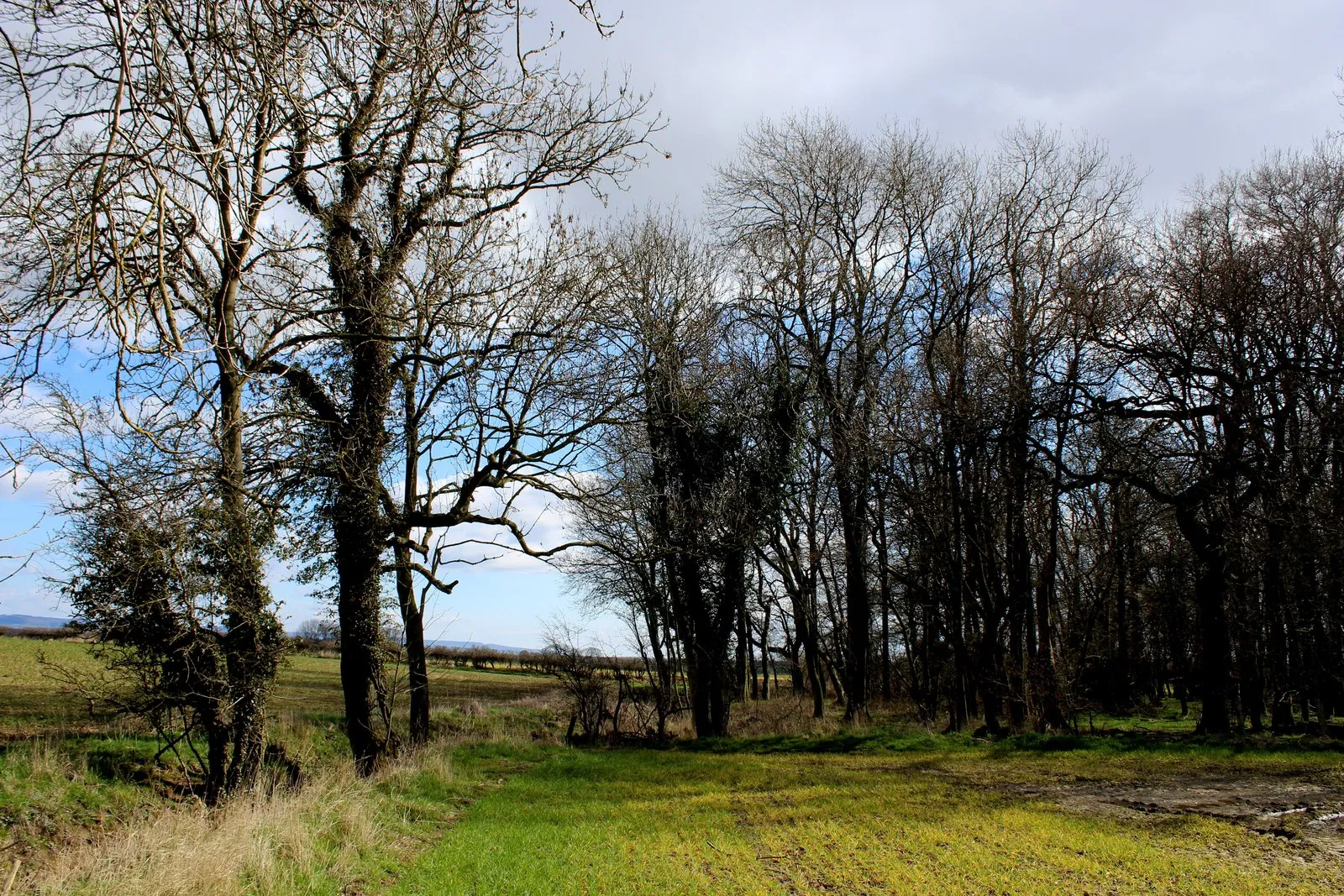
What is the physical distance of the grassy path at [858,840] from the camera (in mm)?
6000

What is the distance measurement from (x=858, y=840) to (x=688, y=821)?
6.58 ft

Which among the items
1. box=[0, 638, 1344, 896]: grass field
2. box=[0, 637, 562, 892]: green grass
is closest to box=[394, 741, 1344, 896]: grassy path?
box=[0, 638, 1344, 896]: grass field

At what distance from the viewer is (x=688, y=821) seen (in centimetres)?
854

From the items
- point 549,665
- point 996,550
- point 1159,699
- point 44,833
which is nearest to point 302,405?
point 44,833

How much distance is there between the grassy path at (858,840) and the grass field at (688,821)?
37mm

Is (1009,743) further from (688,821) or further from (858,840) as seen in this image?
(688,821)

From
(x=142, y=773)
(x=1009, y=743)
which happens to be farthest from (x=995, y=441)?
(x=142, y=773)

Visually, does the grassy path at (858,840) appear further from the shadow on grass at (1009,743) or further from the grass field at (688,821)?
the shadow on grass at (1009,743)

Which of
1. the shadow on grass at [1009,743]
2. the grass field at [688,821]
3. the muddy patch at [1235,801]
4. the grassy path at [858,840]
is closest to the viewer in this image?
the grass field at [688,821]

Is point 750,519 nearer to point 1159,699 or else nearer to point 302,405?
point 302,405

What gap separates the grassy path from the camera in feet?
19.7

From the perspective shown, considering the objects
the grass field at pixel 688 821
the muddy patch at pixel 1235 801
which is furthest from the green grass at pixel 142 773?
the muddy patch at pixel 1235 801

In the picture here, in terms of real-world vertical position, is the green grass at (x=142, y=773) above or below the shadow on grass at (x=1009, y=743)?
above

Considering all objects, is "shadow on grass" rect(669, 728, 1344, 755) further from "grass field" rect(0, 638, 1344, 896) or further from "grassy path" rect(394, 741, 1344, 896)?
"grassy path" rect(394, 741, 1344, 896)
